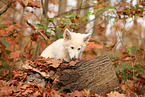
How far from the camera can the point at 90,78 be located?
314cm

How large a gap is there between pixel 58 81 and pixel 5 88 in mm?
1063

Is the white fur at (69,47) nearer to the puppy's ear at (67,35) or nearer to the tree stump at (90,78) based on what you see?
the puppy's ear at (67,35)

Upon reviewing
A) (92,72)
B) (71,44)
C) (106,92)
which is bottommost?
(106,92)

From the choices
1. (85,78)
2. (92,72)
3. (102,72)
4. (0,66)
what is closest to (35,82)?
(85,78)

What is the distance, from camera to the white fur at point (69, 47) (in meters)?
3.93

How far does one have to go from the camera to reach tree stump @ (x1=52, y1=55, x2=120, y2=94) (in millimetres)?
3020

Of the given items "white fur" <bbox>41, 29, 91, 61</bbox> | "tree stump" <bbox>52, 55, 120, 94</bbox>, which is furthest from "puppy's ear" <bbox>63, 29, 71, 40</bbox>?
"tree stump" <bbox>52, 55, 120, 94</bbox>

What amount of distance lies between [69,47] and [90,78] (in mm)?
1254

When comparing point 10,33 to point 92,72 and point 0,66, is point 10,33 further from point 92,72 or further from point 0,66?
point 92,72

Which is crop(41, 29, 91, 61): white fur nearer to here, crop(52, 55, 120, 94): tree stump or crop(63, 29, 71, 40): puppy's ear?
crop(63, 29, 71, 40): puppy's ear

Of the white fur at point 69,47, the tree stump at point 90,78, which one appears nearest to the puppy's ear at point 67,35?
the white fur at point 69,47

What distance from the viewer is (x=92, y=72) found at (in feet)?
10.5

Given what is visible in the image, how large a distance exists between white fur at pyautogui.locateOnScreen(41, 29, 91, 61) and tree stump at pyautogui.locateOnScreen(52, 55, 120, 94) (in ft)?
2.17

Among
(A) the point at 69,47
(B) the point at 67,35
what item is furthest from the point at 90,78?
(B) the point at 67,35
